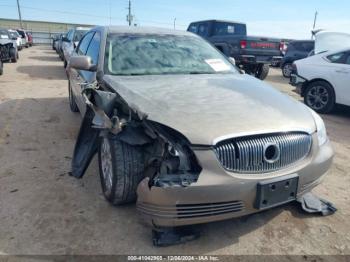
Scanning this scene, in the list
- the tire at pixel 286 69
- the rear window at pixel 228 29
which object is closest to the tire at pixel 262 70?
the rear window at pixel 228 29

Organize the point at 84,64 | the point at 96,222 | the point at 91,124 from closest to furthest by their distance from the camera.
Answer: the point at 96,222, the point at 91,124, the point at 84,64

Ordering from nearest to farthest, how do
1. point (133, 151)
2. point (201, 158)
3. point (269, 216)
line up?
1. point (201, 158)
2. point (133, 151)
3. point (269, 216)

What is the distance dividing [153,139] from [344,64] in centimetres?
577

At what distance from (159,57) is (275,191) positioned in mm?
2122

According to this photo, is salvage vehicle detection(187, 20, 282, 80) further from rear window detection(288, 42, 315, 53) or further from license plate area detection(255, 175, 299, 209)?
license plate area detection(255, 175, 299, 209)

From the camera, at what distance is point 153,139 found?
2.73 m

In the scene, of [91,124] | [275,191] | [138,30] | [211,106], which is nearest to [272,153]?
[275,191]

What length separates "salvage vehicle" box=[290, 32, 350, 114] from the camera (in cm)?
696

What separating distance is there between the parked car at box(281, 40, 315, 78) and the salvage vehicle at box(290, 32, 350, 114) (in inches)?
291

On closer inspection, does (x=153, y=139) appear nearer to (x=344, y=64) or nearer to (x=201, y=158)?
(x=201, y=158)

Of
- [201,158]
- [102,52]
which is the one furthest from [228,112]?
[102,52]

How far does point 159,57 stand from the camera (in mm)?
3949

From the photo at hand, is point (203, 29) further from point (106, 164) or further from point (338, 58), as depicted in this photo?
point (106, 164)

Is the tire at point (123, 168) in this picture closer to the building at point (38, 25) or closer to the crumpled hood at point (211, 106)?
the crumpled hood at point (211, 106)
